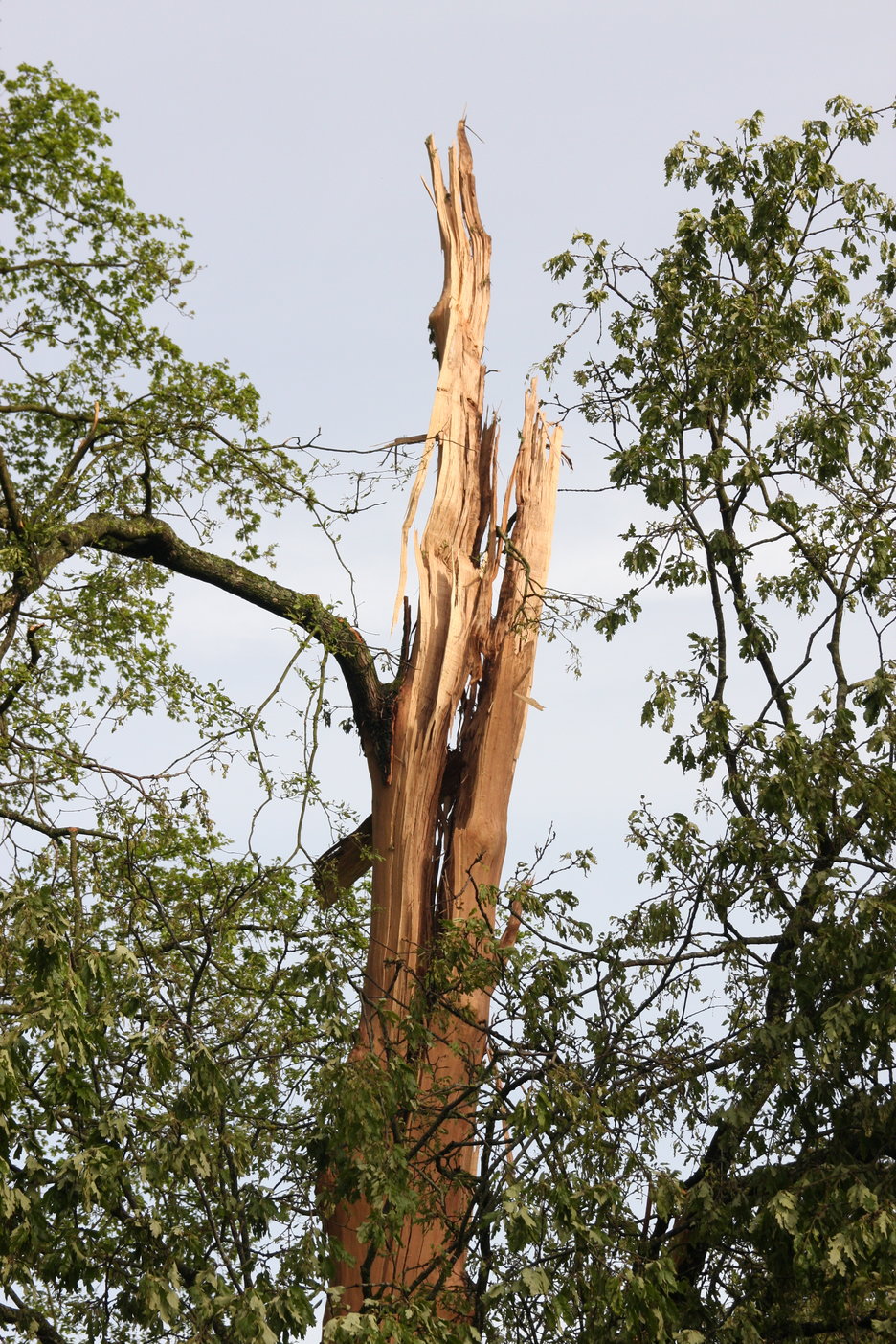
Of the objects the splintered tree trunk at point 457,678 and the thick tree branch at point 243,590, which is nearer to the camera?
the splintered tree trunk at point 457,678

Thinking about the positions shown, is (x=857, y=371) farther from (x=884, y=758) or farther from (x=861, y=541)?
(x=884, y=758)

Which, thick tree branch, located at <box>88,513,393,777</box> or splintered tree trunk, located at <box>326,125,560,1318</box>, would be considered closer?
splintered tree trunk, located at <box>326,125,560,1318</box>

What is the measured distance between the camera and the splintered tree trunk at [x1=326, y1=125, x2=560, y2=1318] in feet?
29.2

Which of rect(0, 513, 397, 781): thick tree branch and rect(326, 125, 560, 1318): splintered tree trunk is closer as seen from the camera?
rect(326, 125, 560, 1318): splintered tree trunk

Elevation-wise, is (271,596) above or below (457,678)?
above

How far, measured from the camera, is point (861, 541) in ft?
27.5

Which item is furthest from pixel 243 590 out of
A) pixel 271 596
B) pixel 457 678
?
pixel 457 678

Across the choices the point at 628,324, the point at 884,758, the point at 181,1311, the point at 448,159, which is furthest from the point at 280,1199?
the point at 448,159

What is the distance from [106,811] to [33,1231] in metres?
3.67

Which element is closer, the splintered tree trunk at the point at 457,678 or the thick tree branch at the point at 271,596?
the splintered tree trunk at the point at 457,678

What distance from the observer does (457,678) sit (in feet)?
31.6

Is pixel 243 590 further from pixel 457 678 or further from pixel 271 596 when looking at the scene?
pixel 457 678

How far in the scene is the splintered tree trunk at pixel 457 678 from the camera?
8906mm

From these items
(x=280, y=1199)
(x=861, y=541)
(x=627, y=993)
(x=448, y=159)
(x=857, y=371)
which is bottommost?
(x=280, y=1199)
